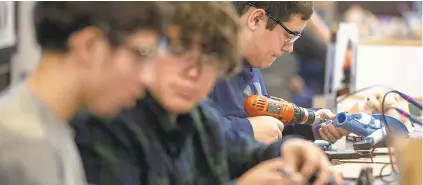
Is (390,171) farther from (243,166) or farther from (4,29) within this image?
(4,29)

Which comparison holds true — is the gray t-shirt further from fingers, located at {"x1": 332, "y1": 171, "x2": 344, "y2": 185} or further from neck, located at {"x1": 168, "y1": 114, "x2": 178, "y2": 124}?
fingers, located at {"x1": 332, "y1": 171, "x2": 344, "y2": 185}

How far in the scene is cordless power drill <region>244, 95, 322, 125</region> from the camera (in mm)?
850

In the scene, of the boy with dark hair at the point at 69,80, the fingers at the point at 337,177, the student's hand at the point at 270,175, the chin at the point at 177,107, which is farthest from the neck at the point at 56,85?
the fingers at the point at 337,177

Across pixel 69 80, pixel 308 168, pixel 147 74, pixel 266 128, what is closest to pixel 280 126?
pixel 266 128

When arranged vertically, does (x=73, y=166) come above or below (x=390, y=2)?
below

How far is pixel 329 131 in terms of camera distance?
0.87 metres

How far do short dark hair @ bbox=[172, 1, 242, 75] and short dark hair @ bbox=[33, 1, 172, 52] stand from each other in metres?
0.04

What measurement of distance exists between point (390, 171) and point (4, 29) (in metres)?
0.60

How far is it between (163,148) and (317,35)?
311 millimetres

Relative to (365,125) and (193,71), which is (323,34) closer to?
(365,125)

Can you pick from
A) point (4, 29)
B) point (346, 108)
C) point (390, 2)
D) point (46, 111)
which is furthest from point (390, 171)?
point (4, 29)

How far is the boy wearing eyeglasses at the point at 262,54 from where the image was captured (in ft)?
2.73

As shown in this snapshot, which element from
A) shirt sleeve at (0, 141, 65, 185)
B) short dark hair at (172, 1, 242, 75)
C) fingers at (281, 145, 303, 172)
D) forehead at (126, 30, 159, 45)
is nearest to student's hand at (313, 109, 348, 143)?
fingers at (281, 145, 303, 172)

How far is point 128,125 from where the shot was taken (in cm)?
76
